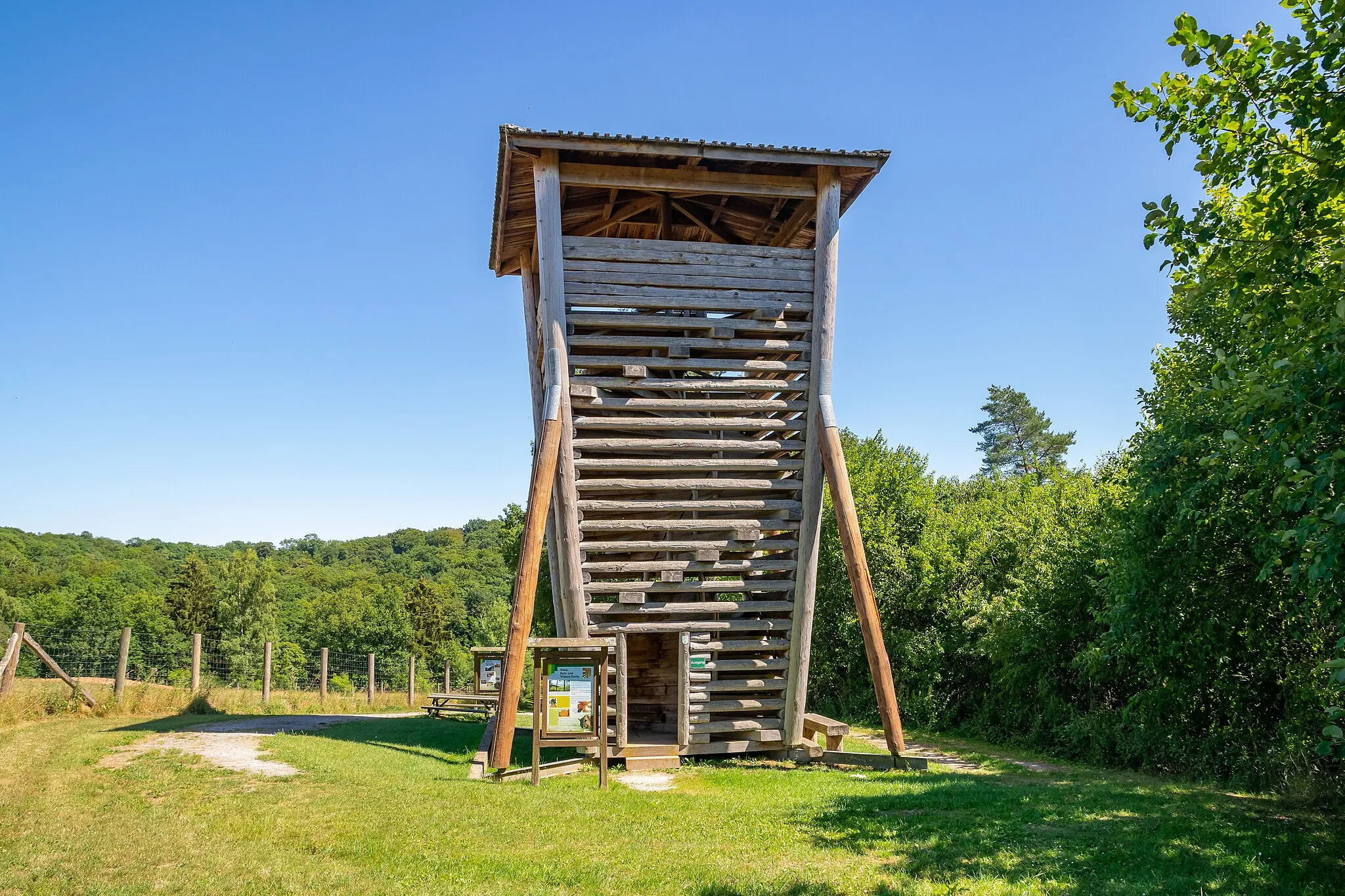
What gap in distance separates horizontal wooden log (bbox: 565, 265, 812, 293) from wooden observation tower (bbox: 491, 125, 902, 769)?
0.02m

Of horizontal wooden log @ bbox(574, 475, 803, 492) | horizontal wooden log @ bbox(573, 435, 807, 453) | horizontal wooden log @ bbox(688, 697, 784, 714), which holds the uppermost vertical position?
horizontal wooden log @ bbox(573, 435, 807, 453)

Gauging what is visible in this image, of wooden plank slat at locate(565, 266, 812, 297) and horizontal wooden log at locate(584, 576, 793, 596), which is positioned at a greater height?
wooden plank slat at locate(565, 266, 812, 297)

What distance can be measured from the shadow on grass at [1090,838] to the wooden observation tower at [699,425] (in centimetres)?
340

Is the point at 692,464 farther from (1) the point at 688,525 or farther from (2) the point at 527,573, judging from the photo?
(2) the point at 527,573

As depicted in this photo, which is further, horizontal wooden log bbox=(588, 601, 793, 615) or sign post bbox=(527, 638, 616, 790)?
horizontal wooden log bbox=(588, 601, 793, 615)

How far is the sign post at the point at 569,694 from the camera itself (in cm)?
1073

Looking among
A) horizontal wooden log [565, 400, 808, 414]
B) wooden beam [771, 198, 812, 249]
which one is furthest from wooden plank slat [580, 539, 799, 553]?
wooden beam [771, 198, 812, 249]

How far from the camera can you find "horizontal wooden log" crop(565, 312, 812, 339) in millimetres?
13383

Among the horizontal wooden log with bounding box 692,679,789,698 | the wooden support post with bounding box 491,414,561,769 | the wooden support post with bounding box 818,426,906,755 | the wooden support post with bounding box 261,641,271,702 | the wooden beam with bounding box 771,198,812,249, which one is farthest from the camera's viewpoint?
the wooden support post with bounding box 261,641,271,702

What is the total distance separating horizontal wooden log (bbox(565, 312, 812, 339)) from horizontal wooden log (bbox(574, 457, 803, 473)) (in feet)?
6.73

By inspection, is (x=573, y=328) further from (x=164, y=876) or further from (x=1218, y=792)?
(x=1218, y=792)

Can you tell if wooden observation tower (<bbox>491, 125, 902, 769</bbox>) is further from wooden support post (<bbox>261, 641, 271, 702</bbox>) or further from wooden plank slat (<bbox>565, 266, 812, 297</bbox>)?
wooden support post (<bbox>261, 641, 271, 702</bbox>)

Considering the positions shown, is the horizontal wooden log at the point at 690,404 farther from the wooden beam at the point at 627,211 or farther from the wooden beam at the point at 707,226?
the wooden beam at the point at 627,211

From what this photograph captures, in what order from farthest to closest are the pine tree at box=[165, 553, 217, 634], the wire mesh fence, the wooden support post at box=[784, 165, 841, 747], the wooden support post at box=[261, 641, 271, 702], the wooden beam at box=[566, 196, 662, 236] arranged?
the pine tree at box=[165, 553, 217, 634] → the wire mesh fence → the wooden support post at box=[261, 641, 271, 702] → the wooden beam at box=[566, 196, 662, 236] → the wooden support post at box=[784, 165, 841, 747]
